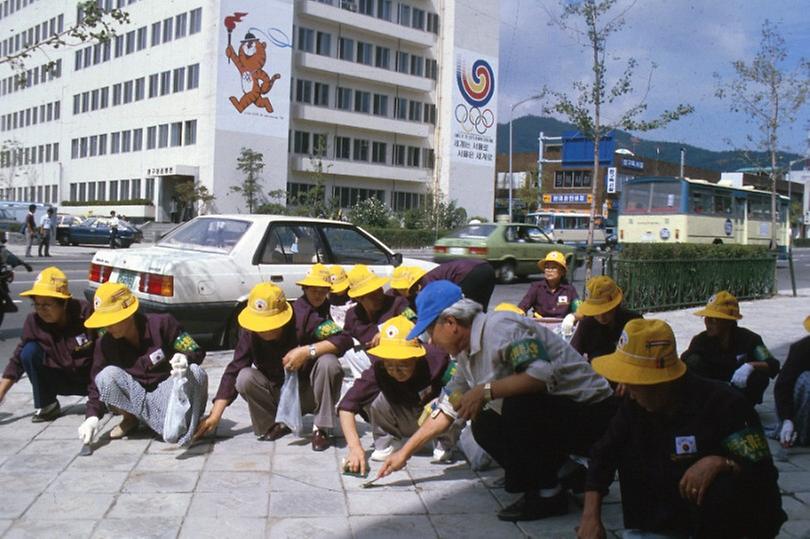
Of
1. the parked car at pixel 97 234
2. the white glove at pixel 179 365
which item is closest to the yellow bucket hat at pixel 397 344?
the white glove at pixel 179 365

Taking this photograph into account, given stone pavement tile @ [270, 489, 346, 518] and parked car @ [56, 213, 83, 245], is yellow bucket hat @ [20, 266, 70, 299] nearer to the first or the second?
stone pavement tile @ [270, 489, 346, 518]

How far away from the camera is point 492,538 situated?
12.4 ft

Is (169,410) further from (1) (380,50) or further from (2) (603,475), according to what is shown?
(1) (380,50)

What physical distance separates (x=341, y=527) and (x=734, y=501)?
1.83 meters

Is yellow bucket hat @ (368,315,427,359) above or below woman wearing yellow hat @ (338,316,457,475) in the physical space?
above

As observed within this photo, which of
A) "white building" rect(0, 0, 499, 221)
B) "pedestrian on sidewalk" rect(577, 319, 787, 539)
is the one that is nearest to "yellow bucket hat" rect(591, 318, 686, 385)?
"pedestrian on sidewalk" rect(577, 319, 787, 539)

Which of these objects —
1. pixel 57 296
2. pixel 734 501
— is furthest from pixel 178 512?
pixel 734 501

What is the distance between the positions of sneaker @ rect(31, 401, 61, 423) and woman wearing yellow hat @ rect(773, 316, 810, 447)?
5.02m

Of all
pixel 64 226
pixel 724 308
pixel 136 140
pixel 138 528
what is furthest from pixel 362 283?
pixel 136 140

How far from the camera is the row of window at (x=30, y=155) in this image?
58469 millimetres

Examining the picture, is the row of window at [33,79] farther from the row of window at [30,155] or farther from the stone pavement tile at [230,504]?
the stone pavement tile at [230,504]

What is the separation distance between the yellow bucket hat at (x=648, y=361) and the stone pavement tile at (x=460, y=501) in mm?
1398

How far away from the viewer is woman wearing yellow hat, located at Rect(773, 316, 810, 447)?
203 inches

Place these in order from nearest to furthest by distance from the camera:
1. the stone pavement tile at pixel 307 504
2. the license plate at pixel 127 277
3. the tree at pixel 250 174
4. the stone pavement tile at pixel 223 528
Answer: the stone pavement tile at pixel 223 528 < the stone pavement tile at pixel 307 504 < the license plate at pixel 127 277 < the tree at pixel 250 174
